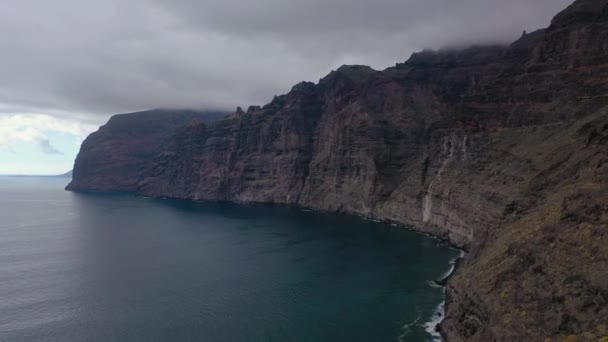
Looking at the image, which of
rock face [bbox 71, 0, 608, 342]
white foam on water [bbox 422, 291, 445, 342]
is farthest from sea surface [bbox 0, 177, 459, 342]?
rock face [bbox 71, 0, 608, 342]

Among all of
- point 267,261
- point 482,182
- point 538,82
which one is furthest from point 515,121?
point 267,261

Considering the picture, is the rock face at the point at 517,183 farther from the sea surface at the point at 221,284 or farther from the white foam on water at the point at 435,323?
the sea surface at the point at 221,284

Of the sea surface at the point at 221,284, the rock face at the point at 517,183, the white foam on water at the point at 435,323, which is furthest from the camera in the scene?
the sea surface at the point at 221,284

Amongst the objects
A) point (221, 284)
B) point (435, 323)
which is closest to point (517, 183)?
point (435, 323)

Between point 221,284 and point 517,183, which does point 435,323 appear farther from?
point 221,284

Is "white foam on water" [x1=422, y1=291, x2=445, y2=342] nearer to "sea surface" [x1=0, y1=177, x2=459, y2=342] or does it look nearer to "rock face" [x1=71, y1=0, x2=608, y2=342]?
"sea surface" [x1=0, y1=177, x2=459, y2=342]

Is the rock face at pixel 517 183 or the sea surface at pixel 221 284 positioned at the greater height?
the rock face at pixel 517 183

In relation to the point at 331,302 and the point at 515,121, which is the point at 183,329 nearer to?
the point at 331,302

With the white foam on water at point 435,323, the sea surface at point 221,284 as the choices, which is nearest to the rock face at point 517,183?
the white foam on water at point 435,323

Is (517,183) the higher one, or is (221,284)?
(517,183)

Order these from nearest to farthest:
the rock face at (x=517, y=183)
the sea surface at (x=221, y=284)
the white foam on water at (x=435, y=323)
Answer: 1. the rock face at (x=517, y=183)
2. the white foam on water at (x=435, y=323)
3. the sea surface at (x=221, y=284)
